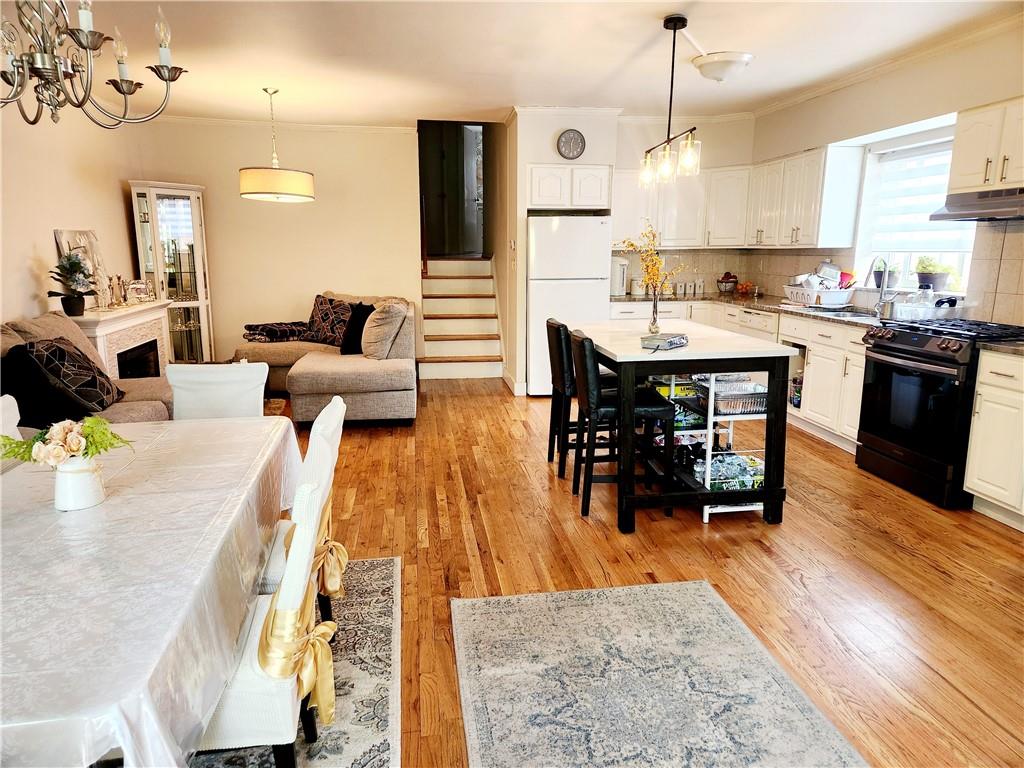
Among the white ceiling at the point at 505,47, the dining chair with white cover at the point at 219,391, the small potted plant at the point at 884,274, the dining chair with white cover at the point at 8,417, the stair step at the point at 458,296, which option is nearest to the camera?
the dining chair with white cover at the point at 8,417

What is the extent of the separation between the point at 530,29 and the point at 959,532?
351cm

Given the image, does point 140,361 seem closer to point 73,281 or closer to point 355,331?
point 73,281

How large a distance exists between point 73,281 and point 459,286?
4.05 metres

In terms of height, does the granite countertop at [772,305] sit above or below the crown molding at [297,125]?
below

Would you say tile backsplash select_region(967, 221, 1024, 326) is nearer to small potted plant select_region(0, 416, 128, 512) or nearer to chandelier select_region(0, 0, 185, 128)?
chandelier select_region(0, 0, 185, 128)

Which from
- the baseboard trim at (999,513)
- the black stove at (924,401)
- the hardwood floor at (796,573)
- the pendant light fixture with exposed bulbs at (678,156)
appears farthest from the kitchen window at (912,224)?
the pendant light fixture with exposed bulbs at (678,156)

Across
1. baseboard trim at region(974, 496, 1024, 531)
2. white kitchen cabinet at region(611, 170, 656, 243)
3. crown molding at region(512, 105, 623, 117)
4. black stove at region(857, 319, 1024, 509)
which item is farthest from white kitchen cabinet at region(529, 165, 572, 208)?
baseboard trim at region(974, 496, 1024, 531)

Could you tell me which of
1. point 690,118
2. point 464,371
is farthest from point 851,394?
point 464,371

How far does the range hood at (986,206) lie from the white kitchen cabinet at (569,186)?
9.32 feet

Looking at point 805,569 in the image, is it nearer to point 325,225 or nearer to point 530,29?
point 530,29

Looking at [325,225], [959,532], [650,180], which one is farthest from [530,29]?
[325,225]

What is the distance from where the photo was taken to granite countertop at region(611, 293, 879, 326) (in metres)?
4.32

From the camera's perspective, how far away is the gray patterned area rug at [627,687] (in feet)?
6.05

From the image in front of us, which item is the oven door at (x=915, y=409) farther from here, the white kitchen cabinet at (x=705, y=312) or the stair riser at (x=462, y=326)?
the stair riser at (x=462, y=326)
